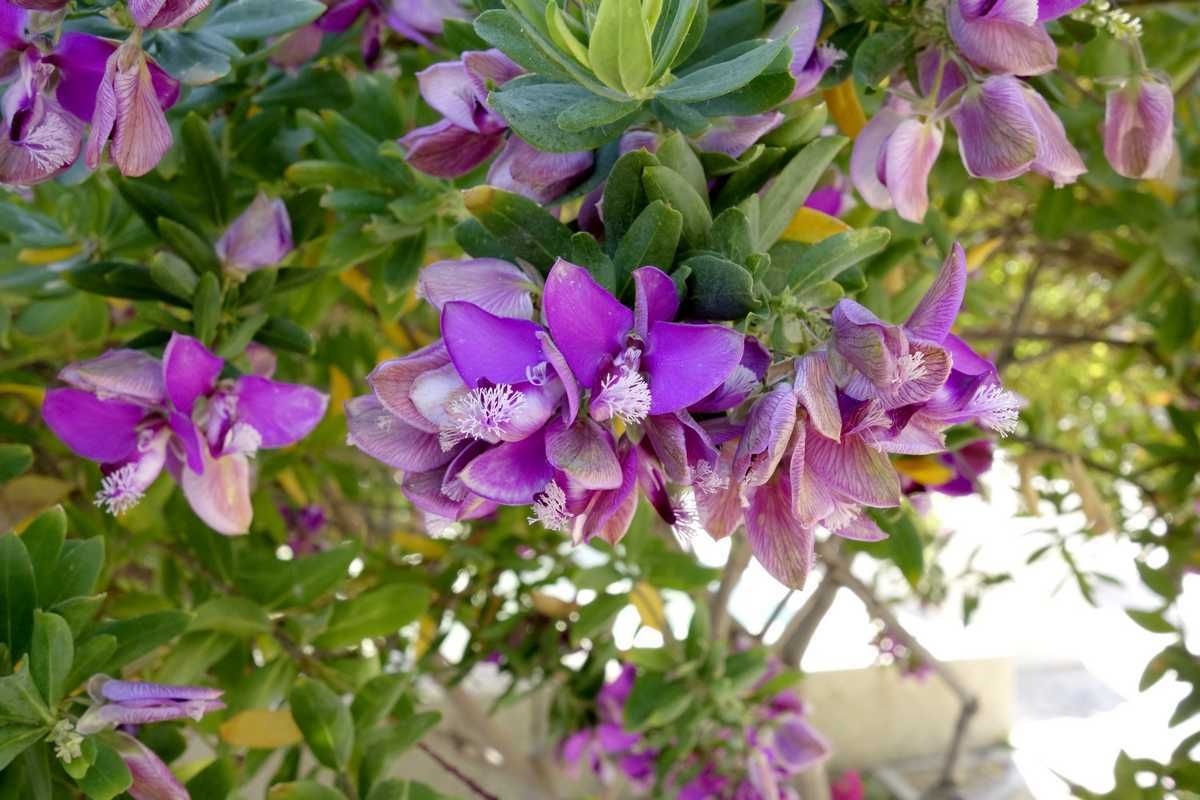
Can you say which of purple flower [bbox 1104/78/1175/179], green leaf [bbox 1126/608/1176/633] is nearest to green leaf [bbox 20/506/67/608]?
purple flower [bbox 1104/78/1175/179]

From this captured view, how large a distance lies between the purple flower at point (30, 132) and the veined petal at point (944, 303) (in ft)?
1.53

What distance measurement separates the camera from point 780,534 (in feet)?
1.64

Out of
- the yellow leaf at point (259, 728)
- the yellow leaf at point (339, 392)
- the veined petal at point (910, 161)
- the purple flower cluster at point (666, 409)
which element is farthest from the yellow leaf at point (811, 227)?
the yellow leaf at point (339, 392)

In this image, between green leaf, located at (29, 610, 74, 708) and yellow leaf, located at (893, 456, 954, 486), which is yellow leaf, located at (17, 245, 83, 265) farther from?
yellow leaf, located at (893, 456, 954, 486)

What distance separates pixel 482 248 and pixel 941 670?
1.55m

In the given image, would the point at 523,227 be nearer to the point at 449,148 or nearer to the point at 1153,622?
the point at 449,148

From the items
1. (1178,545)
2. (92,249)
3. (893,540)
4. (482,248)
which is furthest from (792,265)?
(1178,545)

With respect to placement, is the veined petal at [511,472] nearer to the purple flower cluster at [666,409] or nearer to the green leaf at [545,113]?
the purple flower cluster at [666,409]

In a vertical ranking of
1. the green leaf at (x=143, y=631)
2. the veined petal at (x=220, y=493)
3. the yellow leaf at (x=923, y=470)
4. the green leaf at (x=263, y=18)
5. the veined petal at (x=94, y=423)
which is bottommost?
the green leaf at (x=143, y=631)

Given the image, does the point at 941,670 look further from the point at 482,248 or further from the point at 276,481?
the point at 482,248

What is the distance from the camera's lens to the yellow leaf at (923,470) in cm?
75

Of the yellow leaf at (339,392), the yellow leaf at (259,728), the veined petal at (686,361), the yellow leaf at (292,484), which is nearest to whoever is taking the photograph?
the veined petal at (686,361)

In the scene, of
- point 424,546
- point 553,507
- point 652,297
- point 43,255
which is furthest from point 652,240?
point 424,546

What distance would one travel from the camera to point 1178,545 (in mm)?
1479
